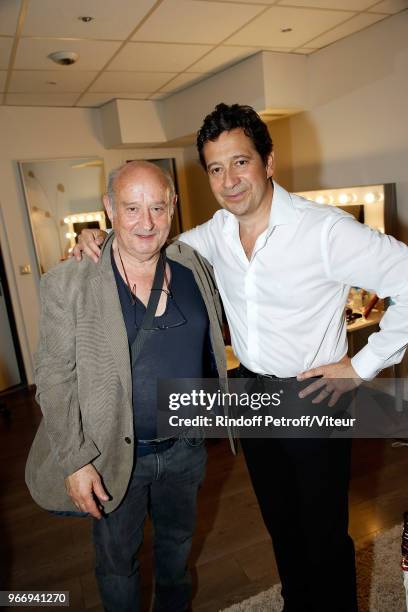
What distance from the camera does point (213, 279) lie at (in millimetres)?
1741

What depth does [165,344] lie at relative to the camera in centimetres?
A: 146

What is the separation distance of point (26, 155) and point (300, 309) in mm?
4404

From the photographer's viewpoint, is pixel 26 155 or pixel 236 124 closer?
pixel 236 124

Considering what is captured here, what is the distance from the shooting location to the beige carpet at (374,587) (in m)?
1.87

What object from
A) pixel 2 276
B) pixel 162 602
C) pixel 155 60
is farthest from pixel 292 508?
pixel 2 276

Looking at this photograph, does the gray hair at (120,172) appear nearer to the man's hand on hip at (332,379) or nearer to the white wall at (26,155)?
the man's hand on hip at (332,379)

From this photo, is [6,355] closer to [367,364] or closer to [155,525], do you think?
[155,525]

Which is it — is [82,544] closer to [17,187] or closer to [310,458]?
[310,458]

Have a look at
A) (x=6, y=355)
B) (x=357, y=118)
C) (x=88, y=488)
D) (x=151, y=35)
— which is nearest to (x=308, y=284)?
(x=88, y=488)

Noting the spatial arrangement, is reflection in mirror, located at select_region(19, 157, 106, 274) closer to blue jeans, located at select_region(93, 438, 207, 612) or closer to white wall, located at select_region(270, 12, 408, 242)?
white wall, located at select_region(270, 12, 408, 242)

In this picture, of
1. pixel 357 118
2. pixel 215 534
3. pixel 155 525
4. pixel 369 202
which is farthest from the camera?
pixel 357 118

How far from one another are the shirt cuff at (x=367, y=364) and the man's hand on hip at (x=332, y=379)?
0.06 feet

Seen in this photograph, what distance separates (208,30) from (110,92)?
171cm

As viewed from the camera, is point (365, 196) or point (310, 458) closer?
point (310, 458)
